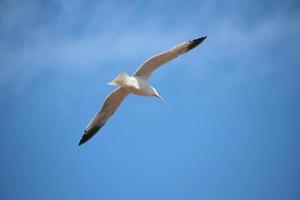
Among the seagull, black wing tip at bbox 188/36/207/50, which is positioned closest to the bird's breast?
the seagull

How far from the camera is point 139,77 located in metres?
11.1

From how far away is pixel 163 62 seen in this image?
1101 cm

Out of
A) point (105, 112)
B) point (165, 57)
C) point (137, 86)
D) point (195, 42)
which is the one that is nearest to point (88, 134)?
point (105, 112)

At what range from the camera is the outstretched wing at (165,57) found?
10844mm

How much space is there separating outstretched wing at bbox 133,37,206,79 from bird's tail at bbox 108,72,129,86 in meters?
0.36

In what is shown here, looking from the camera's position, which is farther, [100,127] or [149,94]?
[100,127]

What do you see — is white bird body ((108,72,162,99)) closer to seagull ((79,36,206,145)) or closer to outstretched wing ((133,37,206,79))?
seagull ((79,36,206,145))

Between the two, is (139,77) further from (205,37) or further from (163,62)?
(205,37)

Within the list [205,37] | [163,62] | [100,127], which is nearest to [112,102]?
[100,127]

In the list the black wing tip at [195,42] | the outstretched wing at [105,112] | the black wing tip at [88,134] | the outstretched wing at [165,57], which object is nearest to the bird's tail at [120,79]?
the outstretched wing at [165,57]

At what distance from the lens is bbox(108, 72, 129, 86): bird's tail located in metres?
10.7

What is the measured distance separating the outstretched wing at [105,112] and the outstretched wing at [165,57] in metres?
0.75

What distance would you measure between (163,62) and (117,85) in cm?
92

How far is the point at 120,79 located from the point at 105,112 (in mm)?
1513
